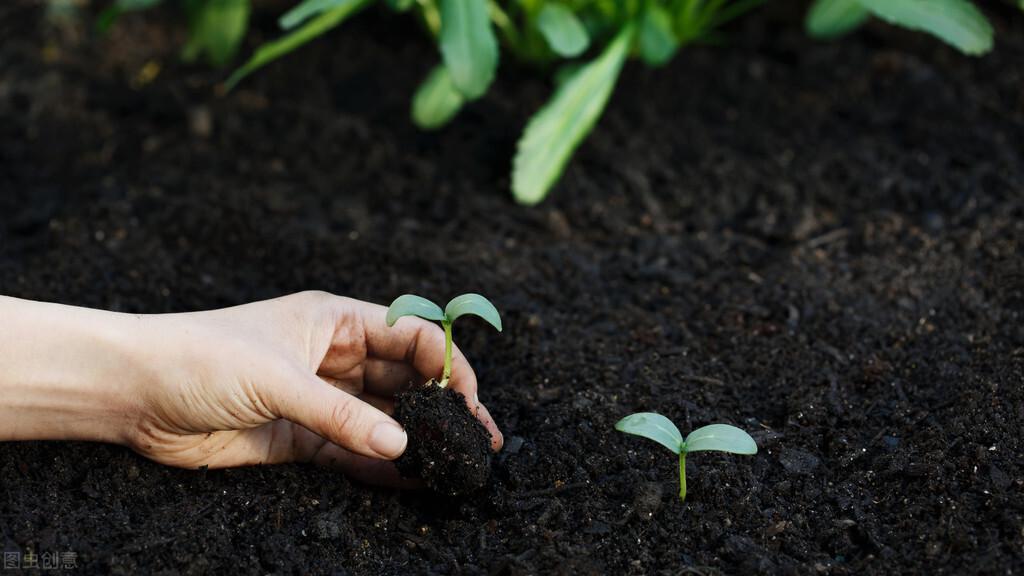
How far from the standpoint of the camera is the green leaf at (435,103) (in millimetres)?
2439

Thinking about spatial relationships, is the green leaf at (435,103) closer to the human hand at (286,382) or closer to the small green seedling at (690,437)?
the human hand at (286,382)

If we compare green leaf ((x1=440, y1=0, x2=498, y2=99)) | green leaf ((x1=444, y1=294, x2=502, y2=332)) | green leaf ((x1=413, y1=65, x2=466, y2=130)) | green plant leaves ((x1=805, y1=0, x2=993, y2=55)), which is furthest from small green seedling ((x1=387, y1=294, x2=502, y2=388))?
green plant leaves ((x1=805, y1=0, x2=993, y2=55))

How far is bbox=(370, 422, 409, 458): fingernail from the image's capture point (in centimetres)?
144

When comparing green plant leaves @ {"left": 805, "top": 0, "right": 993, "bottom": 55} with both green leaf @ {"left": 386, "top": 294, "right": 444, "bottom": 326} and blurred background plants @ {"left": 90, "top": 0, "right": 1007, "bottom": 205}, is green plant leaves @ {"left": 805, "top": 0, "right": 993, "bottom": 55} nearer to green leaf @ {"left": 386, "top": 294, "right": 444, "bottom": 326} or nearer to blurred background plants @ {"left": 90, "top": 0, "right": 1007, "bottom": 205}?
blurred background plants @ {"left": 90, "top": 0, "right": 1007, "bottom": 205}

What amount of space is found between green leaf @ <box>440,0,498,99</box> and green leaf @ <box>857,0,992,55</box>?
807mm

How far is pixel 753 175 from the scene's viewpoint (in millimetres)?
2506

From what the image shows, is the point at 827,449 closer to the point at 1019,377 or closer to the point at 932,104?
the point at 1019,377

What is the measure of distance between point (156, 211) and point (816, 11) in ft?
5.43

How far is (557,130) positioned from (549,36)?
21 centimetres

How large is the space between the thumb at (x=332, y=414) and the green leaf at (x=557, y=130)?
0.93 m

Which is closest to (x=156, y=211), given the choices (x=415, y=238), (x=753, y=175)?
(x=415, y=238)

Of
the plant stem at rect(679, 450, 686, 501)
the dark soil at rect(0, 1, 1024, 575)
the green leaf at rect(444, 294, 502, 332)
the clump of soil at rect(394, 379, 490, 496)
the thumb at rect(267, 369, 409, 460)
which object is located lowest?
the dark soil at rect(0, 1, 1024, 575)

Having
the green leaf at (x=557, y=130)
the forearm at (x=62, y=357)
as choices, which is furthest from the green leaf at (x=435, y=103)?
the forearm at (x=62, y=357)

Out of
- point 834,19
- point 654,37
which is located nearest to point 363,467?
point 654,37
